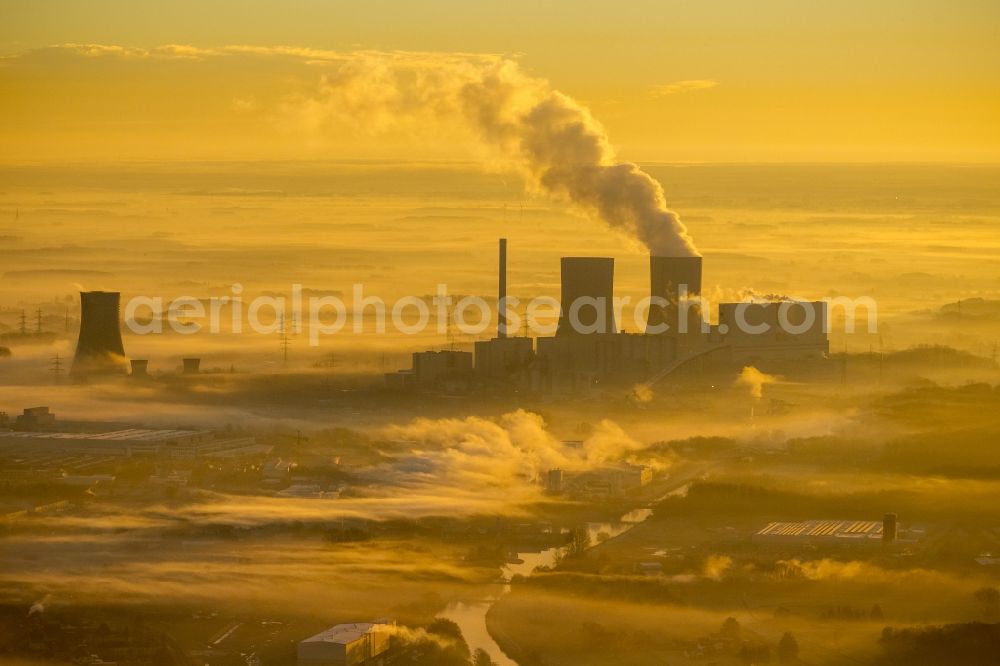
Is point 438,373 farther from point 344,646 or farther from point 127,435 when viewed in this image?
point 344,646

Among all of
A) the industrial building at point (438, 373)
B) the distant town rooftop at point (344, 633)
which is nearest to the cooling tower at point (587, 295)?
the industrial building at point (438, 373)

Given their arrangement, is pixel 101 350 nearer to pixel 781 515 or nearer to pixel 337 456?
pixel 337 456

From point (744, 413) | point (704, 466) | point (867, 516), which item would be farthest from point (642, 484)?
point (744, 413)

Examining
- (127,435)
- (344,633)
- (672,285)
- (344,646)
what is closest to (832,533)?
(344,633)

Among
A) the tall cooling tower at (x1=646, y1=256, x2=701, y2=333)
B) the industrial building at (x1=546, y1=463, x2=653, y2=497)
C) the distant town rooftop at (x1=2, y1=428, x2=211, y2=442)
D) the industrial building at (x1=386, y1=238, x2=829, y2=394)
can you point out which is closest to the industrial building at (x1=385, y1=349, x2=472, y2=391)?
the industrial building at (x1=386, y1=238, x2=829, y2=394)

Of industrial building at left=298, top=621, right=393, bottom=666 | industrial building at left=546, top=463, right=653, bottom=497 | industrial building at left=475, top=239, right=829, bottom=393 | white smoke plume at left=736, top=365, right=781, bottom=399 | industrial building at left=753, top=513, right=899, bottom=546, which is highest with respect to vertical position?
industrial building at left=475, top=239, right=829, bottom=393

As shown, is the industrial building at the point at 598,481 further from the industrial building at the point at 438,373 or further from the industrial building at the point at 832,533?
the industrial building at the point at 438,373

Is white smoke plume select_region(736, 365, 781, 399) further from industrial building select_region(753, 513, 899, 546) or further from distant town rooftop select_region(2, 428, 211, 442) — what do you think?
industrial building select_region(753, 513, 899, 546)

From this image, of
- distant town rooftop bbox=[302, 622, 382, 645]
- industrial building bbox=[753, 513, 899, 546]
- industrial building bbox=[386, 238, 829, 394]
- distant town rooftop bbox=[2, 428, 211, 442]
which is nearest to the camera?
distant town rooftop bbox=[302, 622, 382, 645]
